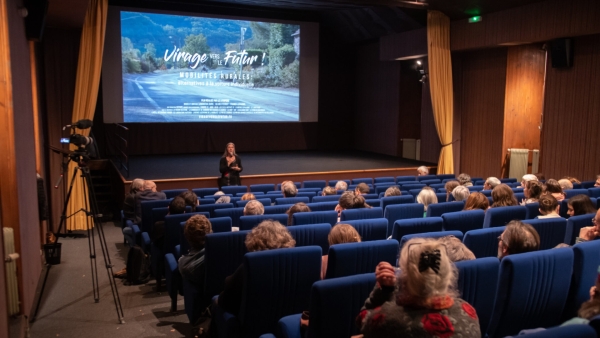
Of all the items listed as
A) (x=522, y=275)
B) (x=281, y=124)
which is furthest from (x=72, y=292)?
(x=281, y=124)

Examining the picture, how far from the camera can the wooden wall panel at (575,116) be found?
833 cm

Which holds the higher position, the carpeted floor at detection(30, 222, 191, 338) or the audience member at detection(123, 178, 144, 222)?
the audience member at detection(123, 178, 144, 222)

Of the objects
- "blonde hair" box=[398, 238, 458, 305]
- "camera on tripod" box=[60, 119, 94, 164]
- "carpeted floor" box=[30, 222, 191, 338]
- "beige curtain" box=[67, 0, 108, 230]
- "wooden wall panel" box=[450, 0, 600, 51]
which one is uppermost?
"wooden wall panel" box=[450, 0, 600, 51]

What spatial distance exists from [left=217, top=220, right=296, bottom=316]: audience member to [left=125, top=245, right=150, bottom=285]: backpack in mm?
2345

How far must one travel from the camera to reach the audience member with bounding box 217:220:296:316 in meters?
2.76

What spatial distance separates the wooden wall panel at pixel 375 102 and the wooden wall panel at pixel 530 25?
3.69m

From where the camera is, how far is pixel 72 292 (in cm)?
483

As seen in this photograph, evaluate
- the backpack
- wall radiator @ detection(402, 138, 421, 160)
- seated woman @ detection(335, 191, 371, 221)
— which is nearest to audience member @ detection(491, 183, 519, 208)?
seated woman @ detection(335, 191, 371, 221)

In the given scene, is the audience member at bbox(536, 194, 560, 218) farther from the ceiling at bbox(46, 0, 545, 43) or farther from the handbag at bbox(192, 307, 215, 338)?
the ceiling at bbox(46, 0, 545, 43)

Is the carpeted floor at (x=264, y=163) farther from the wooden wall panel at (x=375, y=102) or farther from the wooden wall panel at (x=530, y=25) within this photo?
the wooden wall panel at (x=530, y=25)

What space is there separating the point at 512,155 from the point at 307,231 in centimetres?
783

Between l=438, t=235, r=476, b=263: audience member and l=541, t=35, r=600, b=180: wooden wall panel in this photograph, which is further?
l=541, t=35, r=600, b=180: wooden wall panel

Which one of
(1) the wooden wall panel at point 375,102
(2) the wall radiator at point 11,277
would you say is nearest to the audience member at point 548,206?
(2) the wall radiator at point 11,277

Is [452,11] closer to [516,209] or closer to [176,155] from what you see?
[516,209]
